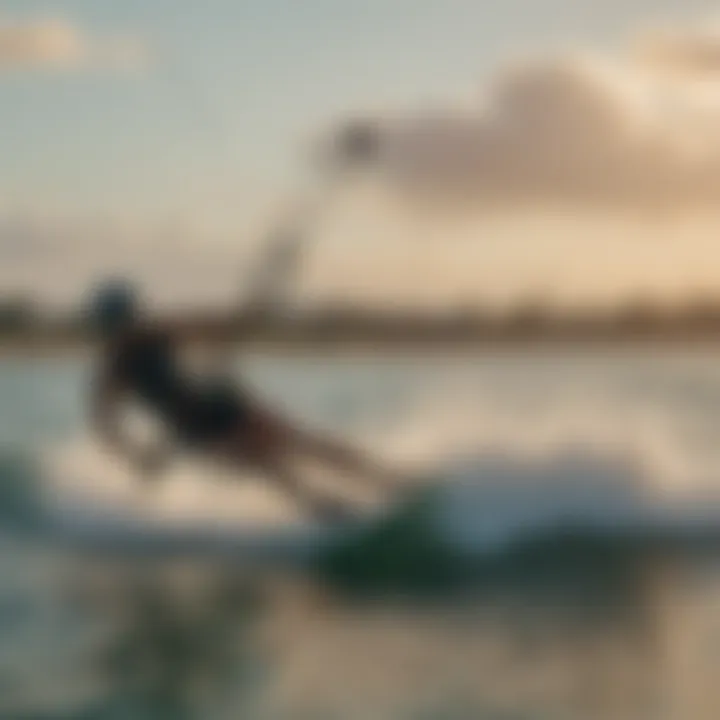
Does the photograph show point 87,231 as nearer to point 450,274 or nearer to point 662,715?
point 450,274

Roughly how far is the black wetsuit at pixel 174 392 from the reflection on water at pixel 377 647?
0.44 feet

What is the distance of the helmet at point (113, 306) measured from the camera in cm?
132

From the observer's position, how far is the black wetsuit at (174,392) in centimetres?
131

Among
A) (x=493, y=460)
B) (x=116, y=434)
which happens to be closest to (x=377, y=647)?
(x=493, y=460)

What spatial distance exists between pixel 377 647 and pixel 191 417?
276 millimetres

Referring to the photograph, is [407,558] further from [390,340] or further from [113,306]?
[113,306]

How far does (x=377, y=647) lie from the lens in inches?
51.4

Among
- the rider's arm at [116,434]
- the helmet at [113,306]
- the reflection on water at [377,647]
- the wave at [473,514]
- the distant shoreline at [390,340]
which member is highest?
the helmet at [113,306]

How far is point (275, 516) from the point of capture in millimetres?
1311

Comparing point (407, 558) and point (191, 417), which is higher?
point (191, 417)

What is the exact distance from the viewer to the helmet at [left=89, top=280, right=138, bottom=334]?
4.33 feet

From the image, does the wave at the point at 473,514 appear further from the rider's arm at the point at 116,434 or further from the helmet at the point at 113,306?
the helmet at the point at 113,306

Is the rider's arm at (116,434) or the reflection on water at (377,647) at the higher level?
the rider's arm at (116,434)

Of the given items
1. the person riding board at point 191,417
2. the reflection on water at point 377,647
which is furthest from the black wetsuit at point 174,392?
the reflection on water at point 377,647
